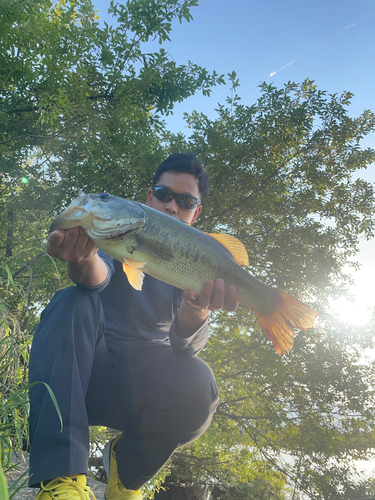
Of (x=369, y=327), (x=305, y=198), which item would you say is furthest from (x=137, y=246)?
(x=369, y=327)

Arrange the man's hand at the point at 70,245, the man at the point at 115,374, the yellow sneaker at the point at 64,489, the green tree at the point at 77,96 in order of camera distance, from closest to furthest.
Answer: the yellow sneaker at the point at 64,489
the man at the point at 115,374
the man's hand at the point at 70,245
the green tree at the point at 77,96

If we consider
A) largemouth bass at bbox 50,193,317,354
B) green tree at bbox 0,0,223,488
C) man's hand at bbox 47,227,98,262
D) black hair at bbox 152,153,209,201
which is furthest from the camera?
green tree at bbox 0,0,223,488

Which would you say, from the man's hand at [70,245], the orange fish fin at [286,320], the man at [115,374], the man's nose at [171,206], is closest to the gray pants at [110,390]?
the man at [115,374]

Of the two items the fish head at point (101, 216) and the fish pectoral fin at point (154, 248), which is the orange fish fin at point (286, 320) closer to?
the fish pectoral fin at point (154, 248)

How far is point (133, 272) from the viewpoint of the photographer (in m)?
1.89

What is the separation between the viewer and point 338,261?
817 cm

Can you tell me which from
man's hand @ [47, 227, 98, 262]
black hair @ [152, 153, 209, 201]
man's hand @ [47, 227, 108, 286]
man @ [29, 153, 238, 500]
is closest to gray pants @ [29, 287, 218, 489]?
man @ [29, 153, 238, 500]

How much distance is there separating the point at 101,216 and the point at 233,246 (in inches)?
37.2

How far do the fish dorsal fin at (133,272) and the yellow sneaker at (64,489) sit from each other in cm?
91

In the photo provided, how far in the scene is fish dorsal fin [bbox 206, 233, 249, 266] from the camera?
2234 millimetres

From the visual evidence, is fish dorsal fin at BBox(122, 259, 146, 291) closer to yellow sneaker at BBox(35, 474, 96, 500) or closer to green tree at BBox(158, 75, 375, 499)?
yellow sneaker at BBox(35, 474, 96, 500)

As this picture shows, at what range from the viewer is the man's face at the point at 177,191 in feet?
9.77

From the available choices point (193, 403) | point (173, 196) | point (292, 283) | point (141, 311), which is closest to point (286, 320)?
point (193, 403)

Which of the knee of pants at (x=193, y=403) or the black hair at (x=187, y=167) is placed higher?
the black hair at (x=187, y=167)
